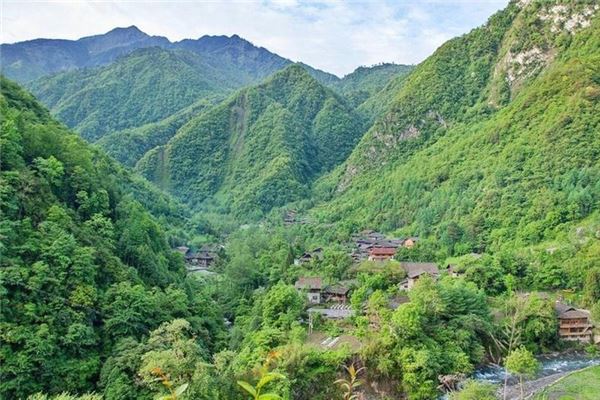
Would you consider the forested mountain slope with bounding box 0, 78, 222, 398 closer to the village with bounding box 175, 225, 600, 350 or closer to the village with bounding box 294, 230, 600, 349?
the village with bounding box 175, 225, 600, 350

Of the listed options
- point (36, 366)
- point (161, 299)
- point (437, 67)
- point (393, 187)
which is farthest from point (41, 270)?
point (437, 67)

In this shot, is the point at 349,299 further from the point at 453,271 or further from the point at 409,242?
the point at 409,242

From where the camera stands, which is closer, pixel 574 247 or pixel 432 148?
pixel 574 247

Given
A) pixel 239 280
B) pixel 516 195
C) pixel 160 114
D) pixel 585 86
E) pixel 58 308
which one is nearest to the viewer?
pixel 58 308

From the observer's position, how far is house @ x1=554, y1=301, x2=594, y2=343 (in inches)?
1495

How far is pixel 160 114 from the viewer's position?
188 metres

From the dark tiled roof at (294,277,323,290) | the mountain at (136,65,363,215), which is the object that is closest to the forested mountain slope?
the dark tiled roof at (294,277,323,290)

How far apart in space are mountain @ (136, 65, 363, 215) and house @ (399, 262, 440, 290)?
60.5 meters

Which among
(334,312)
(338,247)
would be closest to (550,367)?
(334,312)

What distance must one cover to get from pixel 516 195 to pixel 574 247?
16.6 meters

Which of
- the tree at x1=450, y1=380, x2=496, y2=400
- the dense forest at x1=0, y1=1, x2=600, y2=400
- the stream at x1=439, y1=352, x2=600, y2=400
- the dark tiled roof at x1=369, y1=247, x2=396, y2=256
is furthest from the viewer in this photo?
the dark tiled roof at x1=369, y1=247, x2=396, y2=256

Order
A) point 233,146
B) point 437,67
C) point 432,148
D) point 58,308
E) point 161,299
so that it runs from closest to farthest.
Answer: point 58,308 < point 161,299 < point 432,148 < point 437,67 < point 233,146

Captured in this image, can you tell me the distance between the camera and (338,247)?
214ft

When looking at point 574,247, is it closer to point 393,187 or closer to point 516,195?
point 516,195
